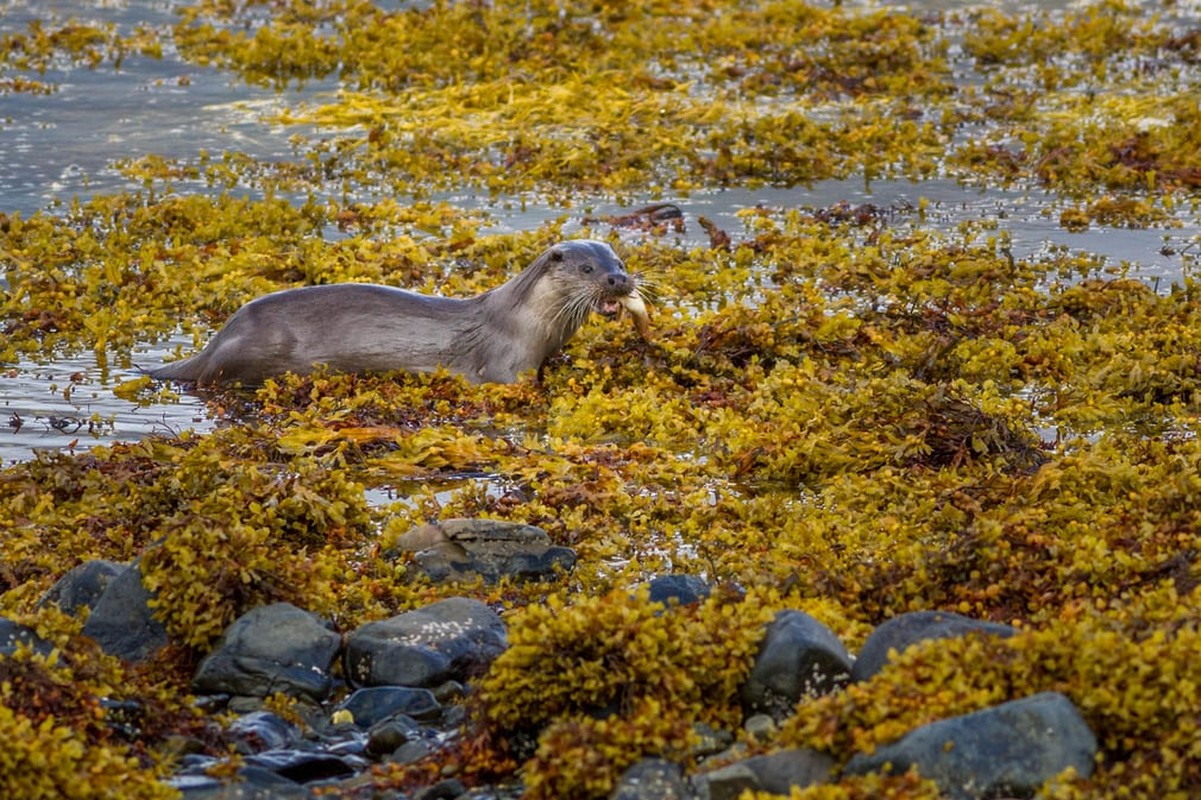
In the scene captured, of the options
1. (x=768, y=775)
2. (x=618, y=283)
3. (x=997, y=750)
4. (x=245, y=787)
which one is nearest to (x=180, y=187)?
(x=618, y=283)

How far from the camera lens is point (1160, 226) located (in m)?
15.8

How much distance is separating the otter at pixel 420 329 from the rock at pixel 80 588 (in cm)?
412

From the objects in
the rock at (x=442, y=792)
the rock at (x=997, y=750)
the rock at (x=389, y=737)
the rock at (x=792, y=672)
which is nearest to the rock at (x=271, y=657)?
the rock at (x=389, y=737)

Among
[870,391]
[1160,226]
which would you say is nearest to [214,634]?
[870,391]

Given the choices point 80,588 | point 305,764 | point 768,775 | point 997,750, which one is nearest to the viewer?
point 997,750

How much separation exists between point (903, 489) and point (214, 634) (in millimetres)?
3415

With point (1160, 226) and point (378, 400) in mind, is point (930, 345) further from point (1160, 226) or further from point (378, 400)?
point (1160, 226)

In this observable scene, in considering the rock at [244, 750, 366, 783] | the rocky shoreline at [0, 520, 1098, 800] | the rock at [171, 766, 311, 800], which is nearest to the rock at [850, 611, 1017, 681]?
the rocky shoreline at [0, 520, 1098, 800]

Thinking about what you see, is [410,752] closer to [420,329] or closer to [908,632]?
[908,632]

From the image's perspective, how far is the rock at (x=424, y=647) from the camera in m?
7.06

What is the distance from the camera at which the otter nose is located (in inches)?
460

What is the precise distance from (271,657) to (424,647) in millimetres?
568

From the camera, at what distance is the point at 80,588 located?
24.8ft

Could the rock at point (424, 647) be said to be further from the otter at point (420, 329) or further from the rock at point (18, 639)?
the otter at point (420, 329)
